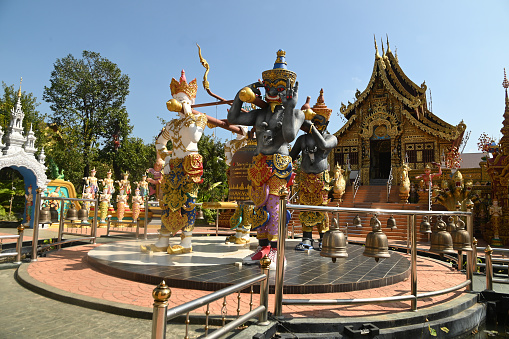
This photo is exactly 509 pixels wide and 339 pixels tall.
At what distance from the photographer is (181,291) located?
4.13 meters

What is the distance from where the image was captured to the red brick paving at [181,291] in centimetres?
361

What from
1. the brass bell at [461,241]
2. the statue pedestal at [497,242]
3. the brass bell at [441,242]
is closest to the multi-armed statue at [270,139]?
the brass bell at [441,242]

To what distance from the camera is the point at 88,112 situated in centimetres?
2897

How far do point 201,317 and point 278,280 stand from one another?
0.81 meters

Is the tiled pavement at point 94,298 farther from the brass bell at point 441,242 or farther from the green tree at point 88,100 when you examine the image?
the green tree at point 88,100

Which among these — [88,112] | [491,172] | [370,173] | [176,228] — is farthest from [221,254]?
[88,112]

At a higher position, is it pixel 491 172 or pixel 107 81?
pixel 107 81

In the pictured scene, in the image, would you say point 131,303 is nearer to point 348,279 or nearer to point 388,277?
point 348,279

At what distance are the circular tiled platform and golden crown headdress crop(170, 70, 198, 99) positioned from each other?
3.02 metres

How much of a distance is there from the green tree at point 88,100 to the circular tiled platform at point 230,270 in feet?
78.3

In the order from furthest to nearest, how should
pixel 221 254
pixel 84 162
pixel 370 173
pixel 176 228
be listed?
pixel 84 162 → pixel 370 173 → pixel 221 254 → pixel 176 228

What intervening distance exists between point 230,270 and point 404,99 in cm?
2163

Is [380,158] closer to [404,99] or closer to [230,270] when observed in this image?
[404,99]

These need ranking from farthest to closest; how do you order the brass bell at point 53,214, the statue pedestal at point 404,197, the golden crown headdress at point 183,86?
the statue pedestal at point 404,197 < the brass bell at point 53,214 < the golden crown headdress at point 183,86
